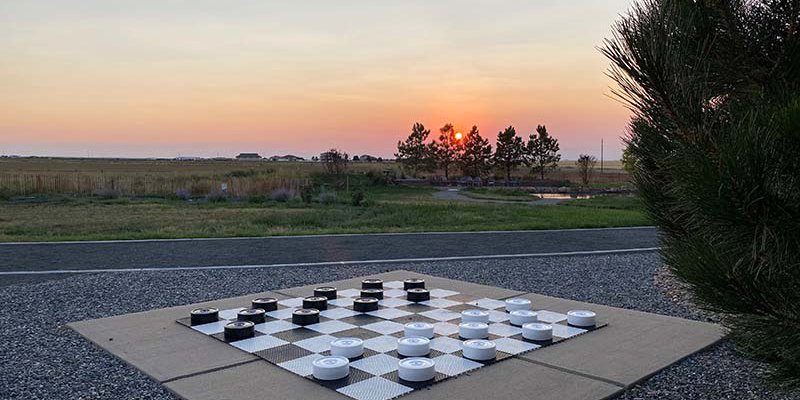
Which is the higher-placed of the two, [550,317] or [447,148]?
[447,148]

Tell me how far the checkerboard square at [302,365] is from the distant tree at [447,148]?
164 feet

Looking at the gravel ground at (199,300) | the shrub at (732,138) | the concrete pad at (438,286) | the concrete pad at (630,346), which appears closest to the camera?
the shrub at (732,138)

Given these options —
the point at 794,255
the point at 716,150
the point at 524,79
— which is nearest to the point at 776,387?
the point at 794,255

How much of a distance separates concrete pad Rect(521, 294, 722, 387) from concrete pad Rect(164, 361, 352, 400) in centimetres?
161

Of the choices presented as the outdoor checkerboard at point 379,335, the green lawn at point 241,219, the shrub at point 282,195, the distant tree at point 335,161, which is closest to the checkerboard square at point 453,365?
the outdoor checkerboard at point 379,335

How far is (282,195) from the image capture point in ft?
80.0

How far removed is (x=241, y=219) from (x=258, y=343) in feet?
41.6

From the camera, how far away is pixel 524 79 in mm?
14047

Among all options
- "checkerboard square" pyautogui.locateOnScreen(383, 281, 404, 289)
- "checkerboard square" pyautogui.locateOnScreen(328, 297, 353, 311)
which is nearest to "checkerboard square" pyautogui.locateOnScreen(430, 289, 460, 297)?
"checkerboard square" pyautogui.locateOnScreen(383, 281, 404, 289)

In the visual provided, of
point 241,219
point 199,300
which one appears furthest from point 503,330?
point 241,219

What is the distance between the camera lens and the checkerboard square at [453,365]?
4023 millimetres

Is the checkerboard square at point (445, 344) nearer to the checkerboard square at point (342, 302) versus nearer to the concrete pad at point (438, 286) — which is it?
the checkerboard square at point (342, 302)

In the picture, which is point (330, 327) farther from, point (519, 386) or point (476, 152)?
point (476, 152)

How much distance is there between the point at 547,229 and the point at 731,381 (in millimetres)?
10617
